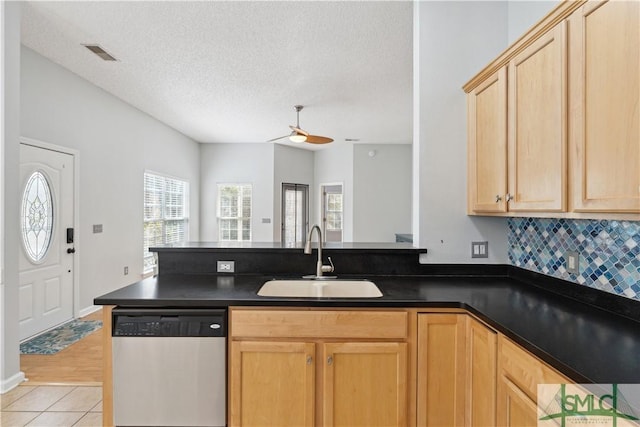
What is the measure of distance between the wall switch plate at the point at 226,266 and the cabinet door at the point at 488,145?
5.21 ft

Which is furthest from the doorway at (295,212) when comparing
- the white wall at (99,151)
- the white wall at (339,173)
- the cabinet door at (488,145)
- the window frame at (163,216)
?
the cabinet door at (488,145)

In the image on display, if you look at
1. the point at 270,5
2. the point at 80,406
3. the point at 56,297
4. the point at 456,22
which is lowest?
the point at 80,406

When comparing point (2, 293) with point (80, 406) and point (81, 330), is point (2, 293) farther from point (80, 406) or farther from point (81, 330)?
point (81, 330)

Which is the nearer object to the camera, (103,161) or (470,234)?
(470,234)

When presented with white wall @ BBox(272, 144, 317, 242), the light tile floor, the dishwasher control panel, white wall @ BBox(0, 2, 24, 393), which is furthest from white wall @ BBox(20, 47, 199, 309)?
the dishwasher control panel

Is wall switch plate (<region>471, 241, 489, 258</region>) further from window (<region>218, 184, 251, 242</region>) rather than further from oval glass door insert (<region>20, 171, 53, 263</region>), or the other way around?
window (<region>218, 184, 251, 242</region>)

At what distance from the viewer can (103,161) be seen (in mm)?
4672

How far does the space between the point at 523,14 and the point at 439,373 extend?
2187 mm

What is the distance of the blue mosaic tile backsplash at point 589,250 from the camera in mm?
1455

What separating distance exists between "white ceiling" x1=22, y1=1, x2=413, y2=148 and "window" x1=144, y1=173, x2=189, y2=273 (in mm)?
1251

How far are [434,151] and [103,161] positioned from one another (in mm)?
4259

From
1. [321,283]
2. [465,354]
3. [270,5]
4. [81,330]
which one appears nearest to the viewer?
[465,354]

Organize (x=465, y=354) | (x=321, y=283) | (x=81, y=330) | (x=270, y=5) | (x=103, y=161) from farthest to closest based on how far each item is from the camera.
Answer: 1. (x=103, y=161)
2. (x=81, y=330)
3. (x=270, y=5)
4. (x=321, y=283)
5. (x=465, y=354)

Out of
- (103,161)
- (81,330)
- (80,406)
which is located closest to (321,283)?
(80,406)
